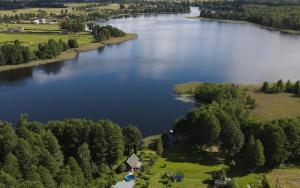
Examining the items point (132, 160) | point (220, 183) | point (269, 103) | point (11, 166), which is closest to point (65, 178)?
point (11, 166)

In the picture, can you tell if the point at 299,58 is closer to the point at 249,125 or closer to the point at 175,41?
the point at 175,41

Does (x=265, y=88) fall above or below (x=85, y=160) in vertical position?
below

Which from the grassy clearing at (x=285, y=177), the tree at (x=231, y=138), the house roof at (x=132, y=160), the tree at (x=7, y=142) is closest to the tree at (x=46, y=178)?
the tree at (x=7, y=142)

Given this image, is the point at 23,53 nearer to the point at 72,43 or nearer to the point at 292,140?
the point at 72,43

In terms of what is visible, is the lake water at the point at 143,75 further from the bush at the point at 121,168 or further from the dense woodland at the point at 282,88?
the bush at the point at 121,168

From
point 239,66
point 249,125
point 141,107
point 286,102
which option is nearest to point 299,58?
point 239,66

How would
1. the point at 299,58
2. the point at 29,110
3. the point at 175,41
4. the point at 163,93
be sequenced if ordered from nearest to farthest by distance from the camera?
1. the point at 29,110
2. the point at 163,93
3. the point at 299,58
4. the point at 175,41
